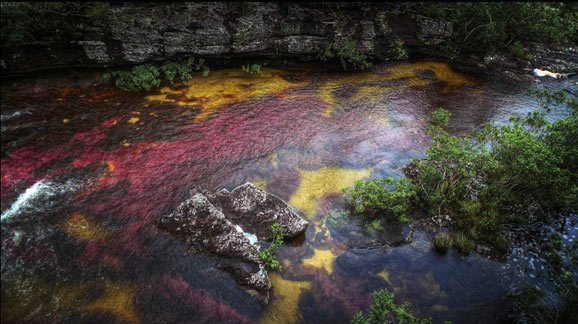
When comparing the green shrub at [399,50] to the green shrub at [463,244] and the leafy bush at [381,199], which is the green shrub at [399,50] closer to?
the leafy bush at [381,199]

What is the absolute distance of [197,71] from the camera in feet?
38.1

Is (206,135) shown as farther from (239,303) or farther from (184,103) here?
(239,303)

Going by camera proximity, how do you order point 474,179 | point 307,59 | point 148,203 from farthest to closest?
point 307,59
point 474,179
point 148,203

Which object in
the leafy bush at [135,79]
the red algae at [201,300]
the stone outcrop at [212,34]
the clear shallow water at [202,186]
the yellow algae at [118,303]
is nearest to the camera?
the yellow algae at [118,303]

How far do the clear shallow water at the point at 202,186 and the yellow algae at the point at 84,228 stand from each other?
0.03 meters

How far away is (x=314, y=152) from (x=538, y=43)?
1481 centimetres

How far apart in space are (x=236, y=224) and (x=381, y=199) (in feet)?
11.3

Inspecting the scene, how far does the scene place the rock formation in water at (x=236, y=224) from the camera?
5907 millimetres

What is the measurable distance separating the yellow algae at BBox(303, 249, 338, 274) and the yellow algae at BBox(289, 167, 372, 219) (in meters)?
0.97

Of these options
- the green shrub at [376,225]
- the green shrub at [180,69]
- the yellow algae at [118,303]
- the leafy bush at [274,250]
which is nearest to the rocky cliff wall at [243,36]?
the green shrub at [180,69]

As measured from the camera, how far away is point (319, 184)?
26.5ft

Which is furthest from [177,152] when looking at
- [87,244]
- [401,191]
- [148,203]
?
[401,191]

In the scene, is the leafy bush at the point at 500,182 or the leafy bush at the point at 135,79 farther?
the leafy bush at the point at 135,79

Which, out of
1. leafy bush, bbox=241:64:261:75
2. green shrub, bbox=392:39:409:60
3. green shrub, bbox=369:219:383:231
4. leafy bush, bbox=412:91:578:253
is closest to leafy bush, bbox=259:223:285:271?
green shrub, bbox=369:219:383:231
